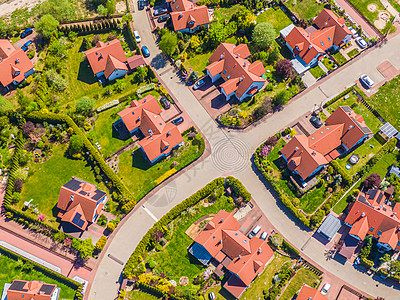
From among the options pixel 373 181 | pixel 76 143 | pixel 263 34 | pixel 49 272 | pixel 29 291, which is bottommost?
pixel 29 291

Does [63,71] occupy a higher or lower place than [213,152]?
higher

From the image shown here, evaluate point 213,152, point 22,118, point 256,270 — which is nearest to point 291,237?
point 256,270

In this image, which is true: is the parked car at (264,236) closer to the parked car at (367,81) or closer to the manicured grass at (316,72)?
the manicured grass at (316,72)

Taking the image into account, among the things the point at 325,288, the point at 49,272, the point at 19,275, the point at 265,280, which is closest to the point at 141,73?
the point at 49,272

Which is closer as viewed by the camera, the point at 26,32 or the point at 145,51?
the point at 145,51

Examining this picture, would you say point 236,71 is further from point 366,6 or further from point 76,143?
point 366,6

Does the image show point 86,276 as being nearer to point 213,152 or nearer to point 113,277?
point 113,277

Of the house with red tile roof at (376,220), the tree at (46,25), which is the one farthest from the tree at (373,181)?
the tree at (46,25)
